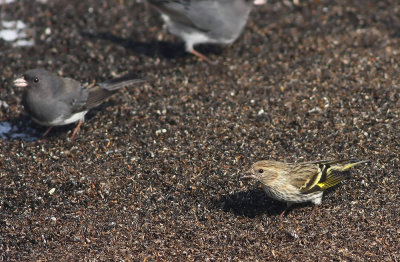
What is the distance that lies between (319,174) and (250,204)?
2.48 feet

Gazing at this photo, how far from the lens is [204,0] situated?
7980 millimetres

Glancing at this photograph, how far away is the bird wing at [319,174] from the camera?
17.2 feet

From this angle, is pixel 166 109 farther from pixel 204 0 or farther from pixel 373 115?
pixel 373 115

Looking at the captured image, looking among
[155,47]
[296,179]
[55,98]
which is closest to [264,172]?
[296,179]

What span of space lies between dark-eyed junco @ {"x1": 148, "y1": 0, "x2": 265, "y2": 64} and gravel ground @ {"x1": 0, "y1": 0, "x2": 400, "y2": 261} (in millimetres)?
324

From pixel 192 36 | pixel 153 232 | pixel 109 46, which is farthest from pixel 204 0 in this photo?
pixel 153 232

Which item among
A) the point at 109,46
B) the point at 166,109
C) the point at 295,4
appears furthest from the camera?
the point at 295,4

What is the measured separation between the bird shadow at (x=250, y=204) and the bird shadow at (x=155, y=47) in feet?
10.9

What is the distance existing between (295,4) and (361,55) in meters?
1.98

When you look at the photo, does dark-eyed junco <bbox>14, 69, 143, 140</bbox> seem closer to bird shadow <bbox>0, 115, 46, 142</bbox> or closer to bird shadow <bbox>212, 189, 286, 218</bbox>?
bird shadow <bbox>0, 115, 46, 142</bbox>

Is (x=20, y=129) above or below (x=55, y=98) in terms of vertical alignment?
below

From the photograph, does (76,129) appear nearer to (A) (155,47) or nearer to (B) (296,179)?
(A) (155,47)

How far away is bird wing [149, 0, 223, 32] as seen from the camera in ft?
26.0

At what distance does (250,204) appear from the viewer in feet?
18.3
